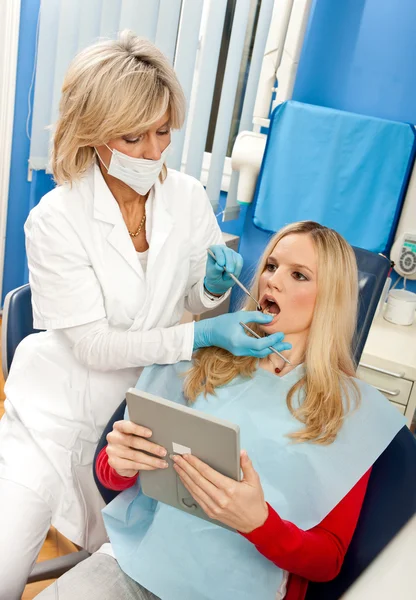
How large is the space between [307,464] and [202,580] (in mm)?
280

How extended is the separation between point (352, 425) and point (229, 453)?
16.8 inches

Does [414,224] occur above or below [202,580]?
above

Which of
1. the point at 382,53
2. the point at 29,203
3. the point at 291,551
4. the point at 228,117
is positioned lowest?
the point at 29,203

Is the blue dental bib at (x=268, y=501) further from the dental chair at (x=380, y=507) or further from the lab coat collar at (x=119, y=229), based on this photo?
the lab coat collar at (x=119, y=229)

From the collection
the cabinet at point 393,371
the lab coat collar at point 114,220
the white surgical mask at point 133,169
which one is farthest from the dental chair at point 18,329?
the cabinet at point 393,371

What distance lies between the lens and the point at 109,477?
1192 mm

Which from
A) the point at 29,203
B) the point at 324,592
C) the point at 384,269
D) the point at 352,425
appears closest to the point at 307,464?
the point at 352,425

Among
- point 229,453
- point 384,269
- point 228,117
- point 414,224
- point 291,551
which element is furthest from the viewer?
point 228,117

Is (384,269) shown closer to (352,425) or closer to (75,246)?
(352,425)

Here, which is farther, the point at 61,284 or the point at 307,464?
the point at 61,284

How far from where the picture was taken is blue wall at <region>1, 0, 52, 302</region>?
3035 millimetres

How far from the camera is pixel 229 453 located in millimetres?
871

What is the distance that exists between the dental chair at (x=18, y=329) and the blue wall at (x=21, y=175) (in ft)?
5.85

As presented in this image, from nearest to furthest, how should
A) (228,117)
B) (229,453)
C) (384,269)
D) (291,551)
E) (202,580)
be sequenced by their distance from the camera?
(229,453)
(291,551)
(202,580)
(384,269)
(228,117)
